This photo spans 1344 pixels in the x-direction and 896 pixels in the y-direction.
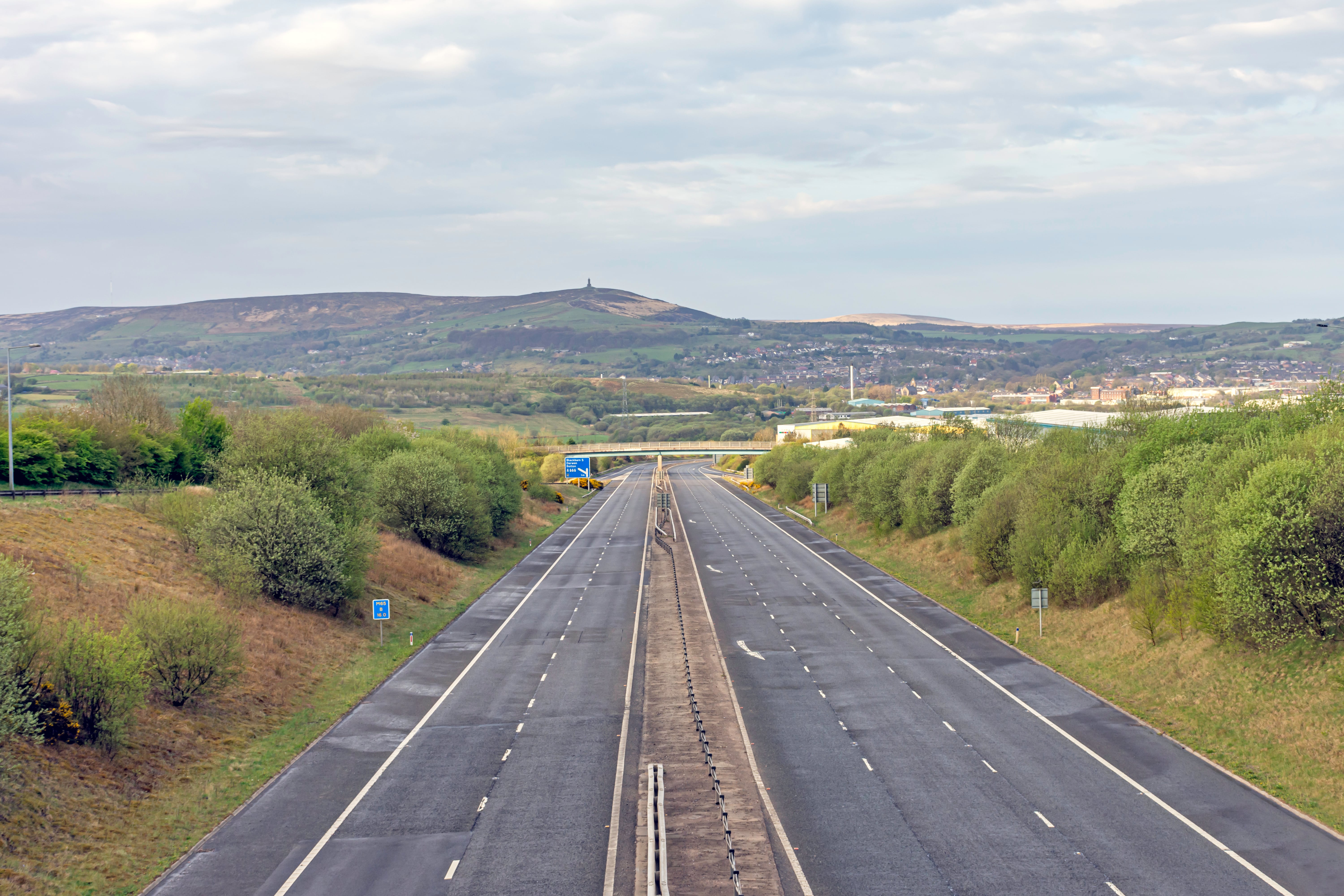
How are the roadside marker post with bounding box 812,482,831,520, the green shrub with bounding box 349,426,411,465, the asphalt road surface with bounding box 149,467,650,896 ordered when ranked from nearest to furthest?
the asphalt road surface with bounding box 149,467,650,896, the green shrub with bounding box 349,426,411,465, the roadside marker post with bounding box 812,482,831,520

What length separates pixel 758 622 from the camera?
161ft

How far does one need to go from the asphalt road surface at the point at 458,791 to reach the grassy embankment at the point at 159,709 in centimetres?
107

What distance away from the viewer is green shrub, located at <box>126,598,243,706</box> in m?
30.2

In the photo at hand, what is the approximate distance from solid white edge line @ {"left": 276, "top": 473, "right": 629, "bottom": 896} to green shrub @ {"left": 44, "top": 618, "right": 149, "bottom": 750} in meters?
6.35

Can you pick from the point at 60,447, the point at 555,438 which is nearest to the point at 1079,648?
the point at 60,447

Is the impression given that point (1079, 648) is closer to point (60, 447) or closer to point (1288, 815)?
point (1288, 815)

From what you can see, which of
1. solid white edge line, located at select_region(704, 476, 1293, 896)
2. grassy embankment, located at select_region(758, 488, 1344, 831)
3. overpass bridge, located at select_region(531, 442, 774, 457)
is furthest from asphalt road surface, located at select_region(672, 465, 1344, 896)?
overpass bridge, located at select_region(531, 442, 774, 457)

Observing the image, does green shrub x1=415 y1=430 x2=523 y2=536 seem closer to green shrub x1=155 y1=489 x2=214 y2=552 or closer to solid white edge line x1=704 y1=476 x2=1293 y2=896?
green shrub x1=155 y1=489 x2=214 y2=552

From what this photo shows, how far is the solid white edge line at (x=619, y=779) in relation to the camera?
20219 mm

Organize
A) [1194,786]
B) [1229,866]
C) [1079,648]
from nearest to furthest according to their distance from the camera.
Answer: [1229,866] < [1194,786] < [1079,648]

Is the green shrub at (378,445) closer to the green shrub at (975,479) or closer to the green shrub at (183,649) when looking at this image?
the green shrub at (975,479)

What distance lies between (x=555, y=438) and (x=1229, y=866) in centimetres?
16994

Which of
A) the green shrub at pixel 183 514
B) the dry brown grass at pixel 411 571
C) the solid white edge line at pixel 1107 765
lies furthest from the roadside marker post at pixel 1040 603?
the green shrub at pixel 183 514

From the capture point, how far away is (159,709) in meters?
29.4
